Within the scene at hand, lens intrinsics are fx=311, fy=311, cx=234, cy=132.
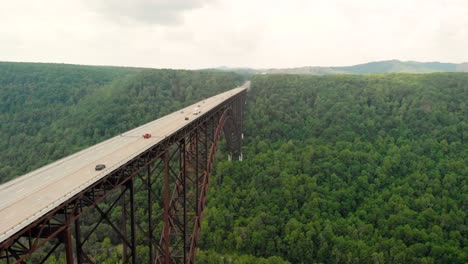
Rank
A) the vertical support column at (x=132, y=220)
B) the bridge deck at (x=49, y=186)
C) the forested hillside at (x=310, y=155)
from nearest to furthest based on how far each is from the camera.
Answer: the bridge deck at (x=49, y=186) < the vertical support column at (x=132, y=220) < the forested hillside at (x=310, y=155)

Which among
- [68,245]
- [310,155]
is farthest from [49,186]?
[310,155]

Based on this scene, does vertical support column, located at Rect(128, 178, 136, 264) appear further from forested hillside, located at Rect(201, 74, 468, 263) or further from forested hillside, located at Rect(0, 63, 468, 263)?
forested hillside, located at Rect(201, 74, 468, 263)

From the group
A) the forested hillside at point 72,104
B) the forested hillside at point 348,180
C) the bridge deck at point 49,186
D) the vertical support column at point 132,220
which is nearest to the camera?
the bridge deck at point 49,186

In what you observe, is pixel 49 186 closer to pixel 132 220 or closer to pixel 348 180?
pixel 132 220

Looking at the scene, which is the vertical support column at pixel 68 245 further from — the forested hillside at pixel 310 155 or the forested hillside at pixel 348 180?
the forested hillside at pixel 348 180

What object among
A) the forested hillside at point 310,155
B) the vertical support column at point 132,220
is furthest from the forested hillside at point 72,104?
the vertical support column at point 132,220

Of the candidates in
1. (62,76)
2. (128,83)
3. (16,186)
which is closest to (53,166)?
(16,186)

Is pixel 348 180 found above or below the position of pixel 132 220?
below
